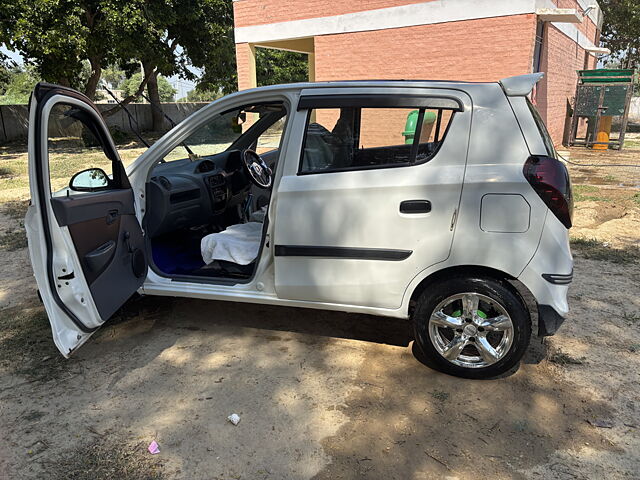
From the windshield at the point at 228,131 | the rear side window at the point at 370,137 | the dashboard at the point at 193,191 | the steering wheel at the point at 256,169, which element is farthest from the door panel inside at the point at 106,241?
the rear side window at the point at 370,137

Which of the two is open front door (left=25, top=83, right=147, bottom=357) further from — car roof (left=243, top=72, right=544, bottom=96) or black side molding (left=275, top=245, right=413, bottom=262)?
car roof (left=243, top=72, right=544, bottom=96)

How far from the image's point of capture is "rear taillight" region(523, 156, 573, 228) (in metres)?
2.82

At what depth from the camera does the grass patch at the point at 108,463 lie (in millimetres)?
2439

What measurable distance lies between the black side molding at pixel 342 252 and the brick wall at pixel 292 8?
1082 cm

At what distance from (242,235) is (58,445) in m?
1.87

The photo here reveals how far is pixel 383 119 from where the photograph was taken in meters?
3.17

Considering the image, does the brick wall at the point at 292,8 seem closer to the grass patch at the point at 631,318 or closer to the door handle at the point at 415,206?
the grass patch at the point at 631,318

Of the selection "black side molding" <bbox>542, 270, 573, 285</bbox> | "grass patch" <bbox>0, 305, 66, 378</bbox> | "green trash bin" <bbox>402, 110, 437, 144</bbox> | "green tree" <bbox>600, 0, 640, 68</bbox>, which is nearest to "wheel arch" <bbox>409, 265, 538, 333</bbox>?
"black side molding" <bbox>542, 270, 573, 285</bbox>

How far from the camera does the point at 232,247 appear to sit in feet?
12.4

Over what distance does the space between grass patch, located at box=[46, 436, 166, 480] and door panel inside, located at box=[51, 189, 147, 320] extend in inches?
31.4

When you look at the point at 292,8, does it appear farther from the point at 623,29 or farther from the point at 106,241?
the point at 623,29

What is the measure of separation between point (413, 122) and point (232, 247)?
160 cm

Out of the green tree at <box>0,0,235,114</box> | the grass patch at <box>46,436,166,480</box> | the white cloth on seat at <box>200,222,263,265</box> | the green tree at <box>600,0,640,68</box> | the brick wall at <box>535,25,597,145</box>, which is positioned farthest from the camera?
the green tree at <box>600,0,640,68</box>

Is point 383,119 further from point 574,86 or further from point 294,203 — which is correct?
point 574,86
